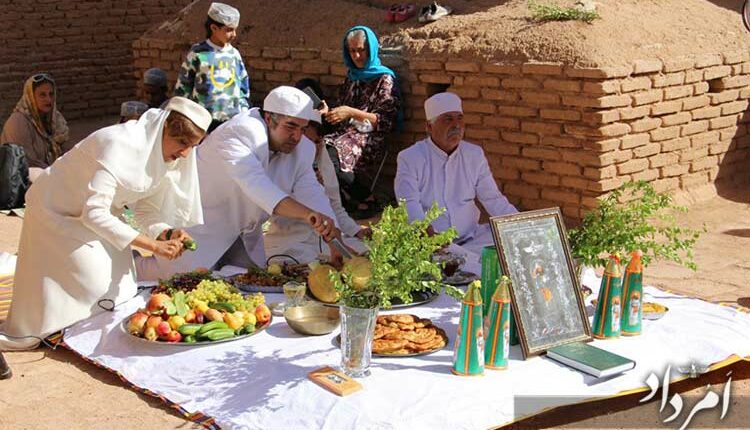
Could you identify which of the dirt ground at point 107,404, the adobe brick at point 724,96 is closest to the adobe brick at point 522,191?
the adobe brick at point 724,96

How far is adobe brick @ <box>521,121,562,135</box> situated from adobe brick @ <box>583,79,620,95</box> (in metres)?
0.38

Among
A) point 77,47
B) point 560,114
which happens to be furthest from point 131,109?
point 77,47

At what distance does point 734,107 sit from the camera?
8250 mm

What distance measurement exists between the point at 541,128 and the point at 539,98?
0.76 feet

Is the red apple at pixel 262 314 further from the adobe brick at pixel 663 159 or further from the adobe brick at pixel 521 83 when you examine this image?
the adobe brick at pixel 663 159

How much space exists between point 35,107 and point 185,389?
19.3 ft

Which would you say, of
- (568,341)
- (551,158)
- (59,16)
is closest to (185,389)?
(568,341)

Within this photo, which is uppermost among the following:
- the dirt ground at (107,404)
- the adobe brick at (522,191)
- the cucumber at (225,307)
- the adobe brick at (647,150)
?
the adobe brick at (647,150)

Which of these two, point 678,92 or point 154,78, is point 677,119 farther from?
point 154,78

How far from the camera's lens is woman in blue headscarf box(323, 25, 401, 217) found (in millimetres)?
7859

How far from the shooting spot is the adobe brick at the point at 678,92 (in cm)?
747

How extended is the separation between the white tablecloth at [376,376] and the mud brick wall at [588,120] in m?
2.75

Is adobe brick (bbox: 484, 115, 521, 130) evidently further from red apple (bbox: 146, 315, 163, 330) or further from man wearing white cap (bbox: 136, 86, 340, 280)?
red apple (bbox: 146, 315, 163, 330)

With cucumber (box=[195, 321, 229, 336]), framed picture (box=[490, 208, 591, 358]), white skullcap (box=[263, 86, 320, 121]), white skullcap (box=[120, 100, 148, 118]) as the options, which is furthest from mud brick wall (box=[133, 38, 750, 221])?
cucumber (box=[195, 321, 229, 336])
